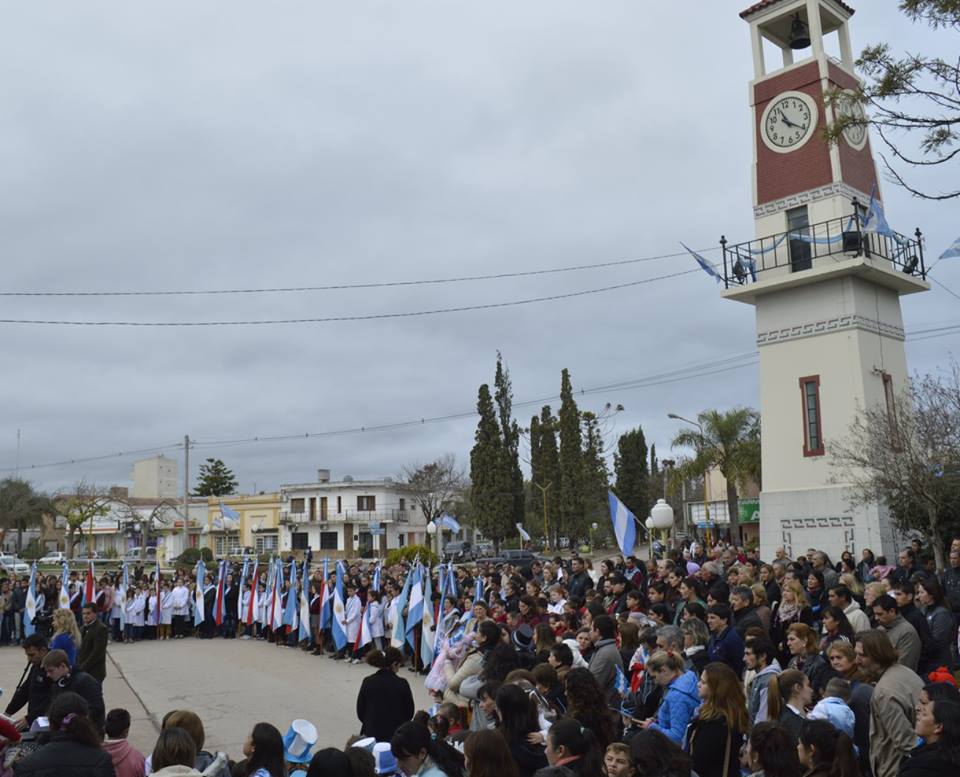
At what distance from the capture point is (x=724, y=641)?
7.87m

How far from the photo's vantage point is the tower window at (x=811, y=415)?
21.1m

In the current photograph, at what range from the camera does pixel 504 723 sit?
561cm

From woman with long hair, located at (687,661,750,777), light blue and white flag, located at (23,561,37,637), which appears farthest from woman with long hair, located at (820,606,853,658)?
light blue and white flag, located at (23,561,37,637)

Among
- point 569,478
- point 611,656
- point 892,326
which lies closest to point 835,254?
point 892,326

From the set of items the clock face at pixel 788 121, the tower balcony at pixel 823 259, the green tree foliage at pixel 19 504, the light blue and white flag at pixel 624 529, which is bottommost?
the light blue and white flag at pixel 624 529

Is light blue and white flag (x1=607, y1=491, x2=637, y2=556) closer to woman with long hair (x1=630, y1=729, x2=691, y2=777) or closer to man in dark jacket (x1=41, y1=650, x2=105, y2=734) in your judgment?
man in dark jacket (x1=41, y1=650, x2=105, y2=734)

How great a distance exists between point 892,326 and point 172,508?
78638 mm

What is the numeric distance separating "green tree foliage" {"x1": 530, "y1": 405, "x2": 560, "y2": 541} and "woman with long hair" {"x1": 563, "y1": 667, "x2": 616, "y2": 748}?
53.5m

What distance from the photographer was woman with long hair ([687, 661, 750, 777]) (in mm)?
5320

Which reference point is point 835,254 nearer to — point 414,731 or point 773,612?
point 773,612

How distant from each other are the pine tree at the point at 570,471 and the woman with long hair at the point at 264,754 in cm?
5041

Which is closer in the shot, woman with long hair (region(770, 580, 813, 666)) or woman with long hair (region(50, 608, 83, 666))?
woman with long hair (region(50, 608, 83, 666))

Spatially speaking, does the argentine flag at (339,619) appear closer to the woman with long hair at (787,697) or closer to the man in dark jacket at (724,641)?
the man in dark jacket at (724,641)

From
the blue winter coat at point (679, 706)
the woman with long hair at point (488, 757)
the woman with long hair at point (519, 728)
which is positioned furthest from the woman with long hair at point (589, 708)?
the woman with long hair at point (488, 757)
